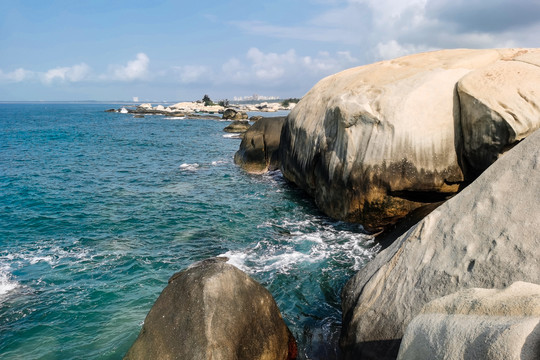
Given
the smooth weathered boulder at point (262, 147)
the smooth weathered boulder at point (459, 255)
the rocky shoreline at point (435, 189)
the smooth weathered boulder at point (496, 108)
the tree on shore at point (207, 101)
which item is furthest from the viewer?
the tree on shore at point (207, 101)

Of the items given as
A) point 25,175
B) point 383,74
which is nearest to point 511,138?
point 383,74

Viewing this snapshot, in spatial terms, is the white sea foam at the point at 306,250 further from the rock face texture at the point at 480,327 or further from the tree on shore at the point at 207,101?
the tree on shore at the point at 207,101

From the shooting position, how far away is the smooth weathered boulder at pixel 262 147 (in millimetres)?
23594

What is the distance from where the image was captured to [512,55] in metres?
12.0

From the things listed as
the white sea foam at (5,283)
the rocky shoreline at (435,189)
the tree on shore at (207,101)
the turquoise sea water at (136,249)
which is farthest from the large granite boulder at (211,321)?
the tree on shore at (207,101)

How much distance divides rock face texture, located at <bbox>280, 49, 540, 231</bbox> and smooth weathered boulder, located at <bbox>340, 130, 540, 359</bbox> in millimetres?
4662

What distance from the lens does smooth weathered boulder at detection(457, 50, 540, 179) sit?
9.64m

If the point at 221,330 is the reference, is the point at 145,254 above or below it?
below

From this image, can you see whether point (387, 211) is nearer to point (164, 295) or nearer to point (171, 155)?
point (164, 295)

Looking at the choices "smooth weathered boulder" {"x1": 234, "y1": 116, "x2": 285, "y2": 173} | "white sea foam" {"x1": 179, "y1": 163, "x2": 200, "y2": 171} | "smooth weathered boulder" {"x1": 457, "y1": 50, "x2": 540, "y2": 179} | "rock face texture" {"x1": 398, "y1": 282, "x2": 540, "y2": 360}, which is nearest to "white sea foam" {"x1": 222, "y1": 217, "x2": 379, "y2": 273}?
"smooth weathered boulder" {"x1": 457, "y1": 50, "x2": 540, "y2": 179}

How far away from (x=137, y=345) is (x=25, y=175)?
856 inches

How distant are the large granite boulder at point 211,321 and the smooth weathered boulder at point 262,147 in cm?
1710

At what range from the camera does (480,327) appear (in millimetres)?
3314

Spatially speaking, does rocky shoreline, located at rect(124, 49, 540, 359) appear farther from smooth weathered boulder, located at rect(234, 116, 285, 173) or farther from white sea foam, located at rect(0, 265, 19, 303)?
white sea foam, located at rect(0, 265, 19, 303)
